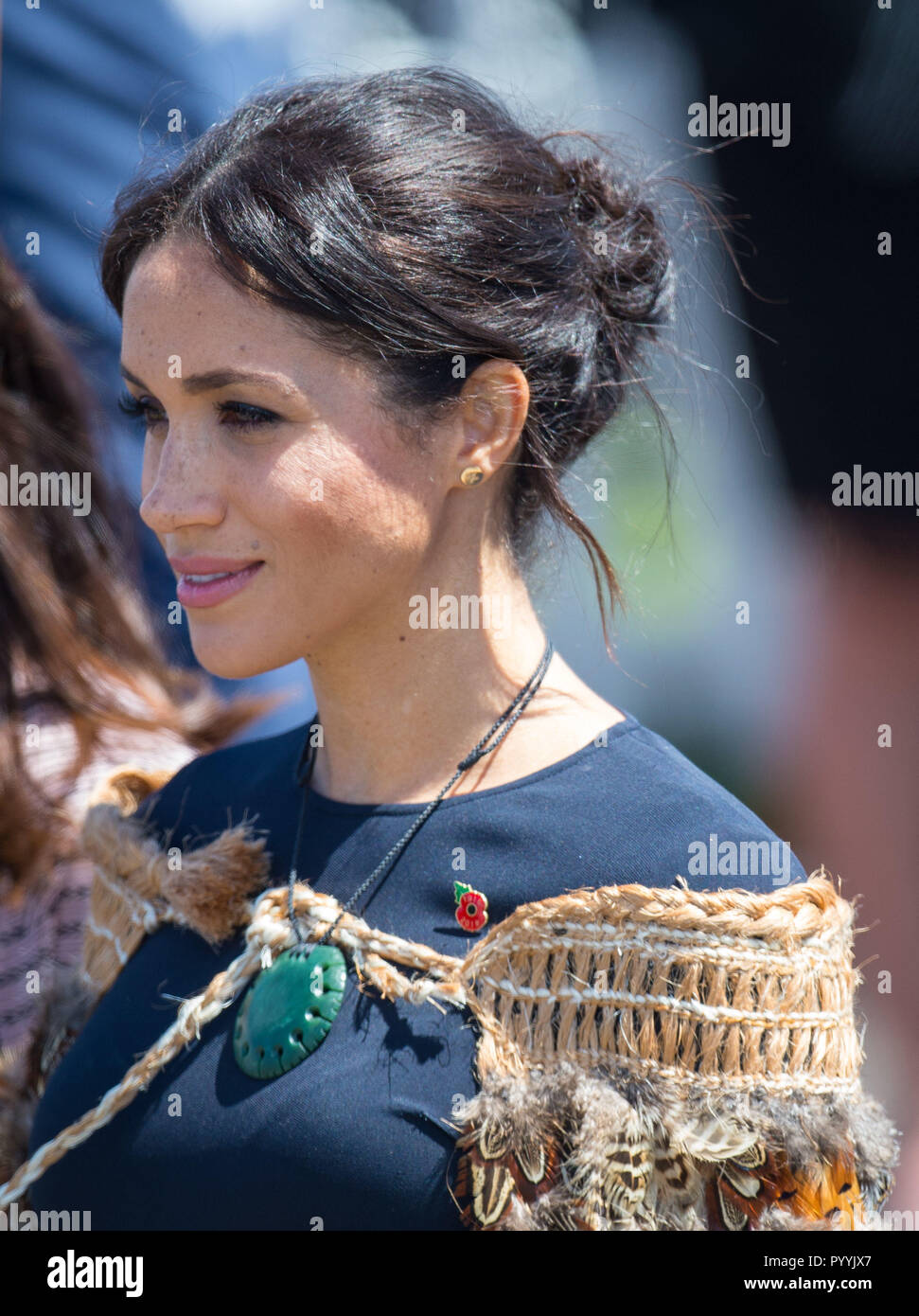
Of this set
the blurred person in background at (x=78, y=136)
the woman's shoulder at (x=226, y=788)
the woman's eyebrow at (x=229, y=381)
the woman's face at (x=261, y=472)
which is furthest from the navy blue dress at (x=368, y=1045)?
the blurred person in background at (x=78, y=136)

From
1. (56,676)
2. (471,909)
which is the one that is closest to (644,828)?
(471,909)

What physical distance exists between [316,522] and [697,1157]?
35.2 inches

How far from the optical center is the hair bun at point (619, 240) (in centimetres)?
180

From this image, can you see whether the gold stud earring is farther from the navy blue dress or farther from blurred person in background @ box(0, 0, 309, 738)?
blurred person in background @ box(0, 0, 309, 738)

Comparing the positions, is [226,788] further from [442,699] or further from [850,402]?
[850,402]

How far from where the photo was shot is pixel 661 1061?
53.8 inches

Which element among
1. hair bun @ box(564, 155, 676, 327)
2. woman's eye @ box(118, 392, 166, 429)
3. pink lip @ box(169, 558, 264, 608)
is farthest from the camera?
hair bun @ box(564, 155, 676, 327)

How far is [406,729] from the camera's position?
1.67 m

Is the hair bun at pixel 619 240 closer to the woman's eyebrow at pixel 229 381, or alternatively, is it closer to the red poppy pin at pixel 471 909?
the woman's eyebrow at pixel 229 381

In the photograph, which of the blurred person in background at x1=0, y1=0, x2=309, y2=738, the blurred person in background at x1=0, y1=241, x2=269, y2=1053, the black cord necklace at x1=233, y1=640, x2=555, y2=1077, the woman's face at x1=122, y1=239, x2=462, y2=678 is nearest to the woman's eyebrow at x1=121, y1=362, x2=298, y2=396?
the woman's face at x1=122, y1=239, x2=462, y2=678

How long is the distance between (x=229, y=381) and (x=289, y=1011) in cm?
82

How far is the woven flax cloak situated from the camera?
1320 millimetres

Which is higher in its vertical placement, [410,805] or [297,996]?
[410,805]
